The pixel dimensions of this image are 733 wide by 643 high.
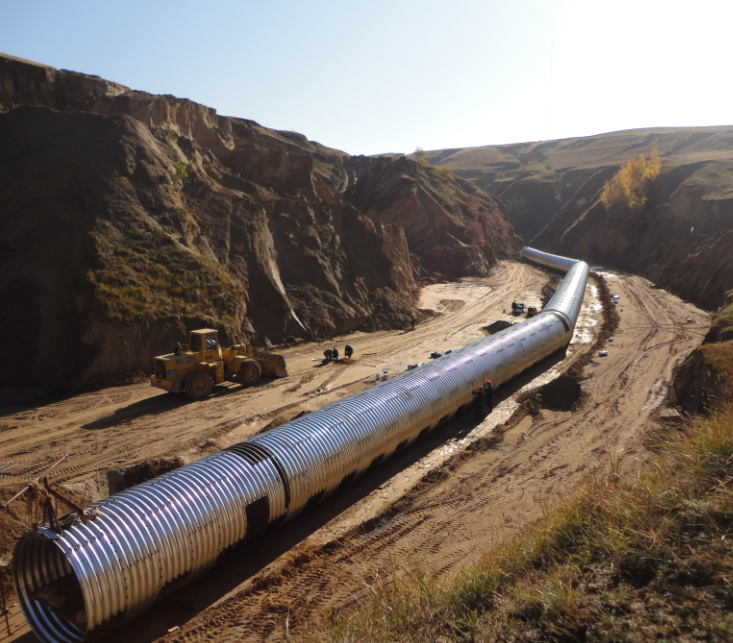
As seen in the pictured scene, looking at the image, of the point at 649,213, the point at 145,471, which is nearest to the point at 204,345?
the point at 145,471

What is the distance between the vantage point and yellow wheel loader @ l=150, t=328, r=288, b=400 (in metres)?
16.6

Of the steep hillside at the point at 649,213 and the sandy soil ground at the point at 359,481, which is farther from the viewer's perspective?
the steep hillside at the point at 649,213

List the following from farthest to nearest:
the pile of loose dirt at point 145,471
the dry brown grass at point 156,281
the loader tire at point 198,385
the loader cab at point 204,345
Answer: the dry brown grass at point 156,281 → the loader cab at point 204,345 → the loader tire at point 198,385 → the pile of loose dirt at point 145,471

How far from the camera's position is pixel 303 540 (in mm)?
9078

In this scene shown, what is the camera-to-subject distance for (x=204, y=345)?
17547 mm

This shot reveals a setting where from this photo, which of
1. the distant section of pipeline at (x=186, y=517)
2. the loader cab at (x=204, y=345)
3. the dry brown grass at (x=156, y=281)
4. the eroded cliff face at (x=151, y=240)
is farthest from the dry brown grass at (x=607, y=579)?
the eroded cliff face at (x=151, y=240)

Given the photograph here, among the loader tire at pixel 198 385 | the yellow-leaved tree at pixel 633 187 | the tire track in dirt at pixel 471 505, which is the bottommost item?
the tire track in dirt at pixel 471 505

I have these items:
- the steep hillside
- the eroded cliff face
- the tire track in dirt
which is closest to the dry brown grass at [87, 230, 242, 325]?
the eroded cliff face

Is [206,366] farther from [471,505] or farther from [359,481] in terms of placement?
[471,505]

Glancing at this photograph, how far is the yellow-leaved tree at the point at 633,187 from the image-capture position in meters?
61.6

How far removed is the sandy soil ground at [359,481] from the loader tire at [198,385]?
36 centimetres

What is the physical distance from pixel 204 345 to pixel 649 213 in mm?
62273

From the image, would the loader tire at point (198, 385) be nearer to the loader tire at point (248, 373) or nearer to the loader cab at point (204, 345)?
the loader cab at point (204, 345)

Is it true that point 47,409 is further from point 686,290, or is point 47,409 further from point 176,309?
point 686,290
